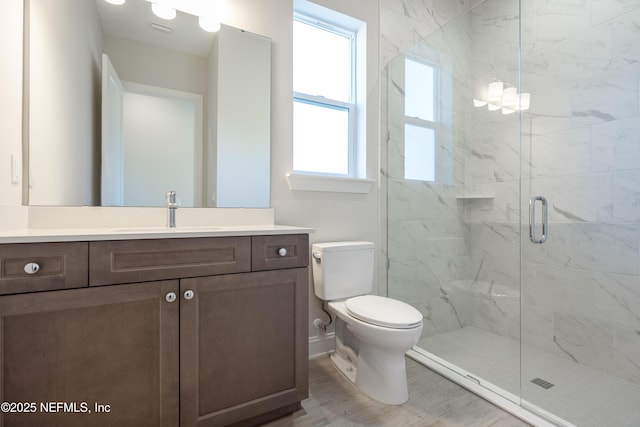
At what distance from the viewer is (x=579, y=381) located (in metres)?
1.67

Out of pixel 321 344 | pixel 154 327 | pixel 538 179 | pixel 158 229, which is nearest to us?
pixel 154 327

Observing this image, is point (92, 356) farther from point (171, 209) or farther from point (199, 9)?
point (199, 9)

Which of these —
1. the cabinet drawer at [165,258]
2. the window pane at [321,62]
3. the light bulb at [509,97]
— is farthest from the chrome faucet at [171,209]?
the light bulb at [509,97]

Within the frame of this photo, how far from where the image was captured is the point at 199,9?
1.70 m

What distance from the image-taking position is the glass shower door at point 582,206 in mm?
1706

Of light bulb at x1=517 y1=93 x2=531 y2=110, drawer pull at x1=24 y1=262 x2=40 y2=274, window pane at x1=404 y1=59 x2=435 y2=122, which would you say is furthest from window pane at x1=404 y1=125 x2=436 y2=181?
drawer pull at x1=24 y1=262 x2=40 y2=274

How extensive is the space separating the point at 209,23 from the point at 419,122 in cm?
155

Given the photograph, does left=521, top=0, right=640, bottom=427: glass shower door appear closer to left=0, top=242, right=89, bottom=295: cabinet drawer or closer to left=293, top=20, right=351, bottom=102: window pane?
left=293, top=20, right=351, bottom=102: window pane

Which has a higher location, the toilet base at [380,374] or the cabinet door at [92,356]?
the cabinet door at [92,356]

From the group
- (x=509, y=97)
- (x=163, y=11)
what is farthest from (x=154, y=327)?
(x=509, y=97)

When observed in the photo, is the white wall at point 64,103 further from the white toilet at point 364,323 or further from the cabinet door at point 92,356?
the white toilet at point 364,323

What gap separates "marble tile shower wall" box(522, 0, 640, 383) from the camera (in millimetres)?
1744

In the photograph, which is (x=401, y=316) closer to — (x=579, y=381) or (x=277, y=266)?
(x=277, y=266)

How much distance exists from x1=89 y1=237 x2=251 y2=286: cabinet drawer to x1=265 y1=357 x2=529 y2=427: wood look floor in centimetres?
79
